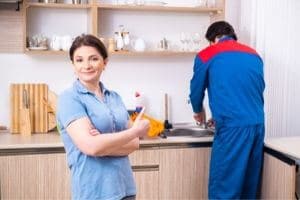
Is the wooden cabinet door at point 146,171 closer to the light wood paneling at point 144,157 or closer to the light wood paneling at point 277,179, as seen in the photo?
the light wood paneling at point 144,157

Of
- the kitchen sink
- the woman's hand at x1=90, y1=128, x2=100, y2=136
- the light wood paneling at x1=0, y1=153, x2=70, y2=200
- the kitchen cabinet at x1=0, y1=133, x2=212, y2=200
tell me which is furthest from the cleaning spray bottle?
the woman's hand at x1=90, y1=128, x2=100, y2=136

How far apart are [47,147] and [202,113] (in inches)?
42.9

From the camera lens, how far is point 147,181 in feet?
9.43

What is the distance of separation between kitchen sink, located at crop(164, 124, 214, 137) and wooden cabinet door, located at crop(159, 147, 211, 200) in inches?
10.8

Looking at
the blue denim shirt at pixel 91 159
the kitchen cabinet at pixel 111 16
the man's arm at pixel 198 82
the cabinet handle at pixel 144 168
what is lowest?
the cabinet handle at pixel 144 168

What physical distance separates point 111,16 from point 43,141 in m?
1.13

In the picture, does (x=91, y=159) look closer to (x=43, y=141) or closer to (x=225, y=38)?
(x=43, y=141)

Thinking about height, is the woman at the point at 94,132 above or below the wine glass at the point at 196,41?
below

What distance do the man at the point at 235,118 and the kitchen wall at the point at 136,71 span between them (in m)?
0.70

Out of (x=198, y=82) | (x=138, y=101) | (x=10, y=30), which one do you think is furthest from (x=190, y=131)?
(x=10, y=30)

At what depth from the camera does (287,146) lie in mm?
2646

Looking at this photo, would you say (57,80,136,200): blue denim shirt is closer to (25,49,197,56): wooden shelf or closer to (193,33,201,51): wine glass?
(25,49,197,56): wooden shelf

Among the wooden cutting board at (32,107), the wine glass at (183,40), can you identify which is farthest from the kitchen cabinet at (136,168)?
the wine glass at (183,40)

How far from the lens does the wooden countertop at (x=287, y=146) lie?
8.11 ft
